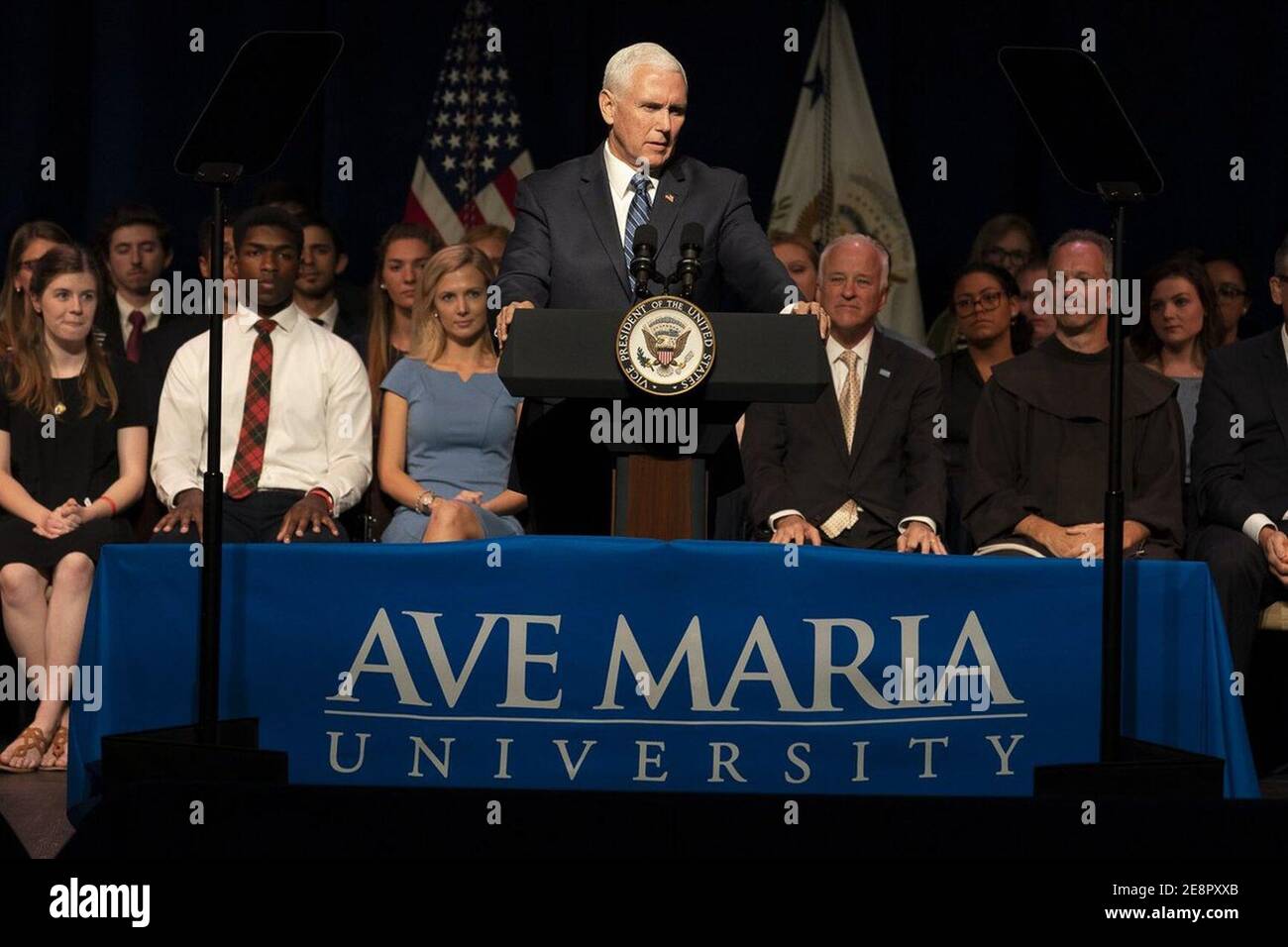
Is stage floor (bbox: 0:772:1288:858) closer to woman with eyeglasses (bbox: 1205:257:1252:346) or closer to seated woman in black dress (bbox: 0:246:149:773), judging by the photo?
seated woman in black dress (bbox: 0:246:149:773)

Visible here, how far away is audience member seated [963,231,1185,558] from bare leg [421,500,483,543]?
4.59ft

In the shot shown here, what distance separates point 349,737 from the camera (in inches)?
153

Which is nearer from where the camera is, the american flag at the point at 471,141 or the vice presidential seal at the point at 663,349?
the vice presidential seal at the point at 663,349

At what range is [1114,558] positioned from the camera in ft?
11.2

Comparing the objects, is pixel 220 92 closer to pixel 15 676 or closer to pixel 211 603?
pixel 211 603

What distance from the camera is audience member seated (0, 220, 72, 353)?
5625mm

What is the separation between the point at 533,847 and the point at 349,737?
1127 mm

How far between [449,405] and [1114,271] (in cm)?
256

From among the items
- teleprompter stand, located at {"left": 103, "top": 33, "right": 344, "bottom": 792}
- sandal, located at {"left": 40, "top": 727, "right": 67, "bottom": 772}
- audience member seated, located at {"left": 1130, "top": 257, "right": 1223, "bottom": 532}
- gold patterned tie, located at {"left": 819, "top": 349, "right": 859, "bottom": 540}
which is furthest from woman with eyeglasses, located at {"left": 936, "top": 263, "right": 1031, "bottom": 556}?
teleprompter stand, located at {"left": 103, "top": 33, "right": 344, "bottom": 792}

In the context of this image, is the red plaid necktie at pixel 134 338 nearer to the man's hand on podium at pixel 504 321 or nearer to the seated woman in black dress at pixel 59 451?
the seated woman in black dress at pixel 59 451

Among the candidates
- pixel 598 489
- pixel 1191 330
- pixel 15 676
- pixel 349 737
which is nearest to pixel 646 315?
pixel 598 489

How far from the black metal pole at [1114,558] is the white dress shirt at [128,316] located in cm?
365

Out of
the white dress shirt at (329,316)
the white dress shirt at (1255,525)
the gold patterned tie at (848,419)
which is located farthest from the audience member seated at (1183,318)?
the white dress shirt at (329,316)

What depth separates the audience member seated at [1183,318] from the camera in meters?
5.90
